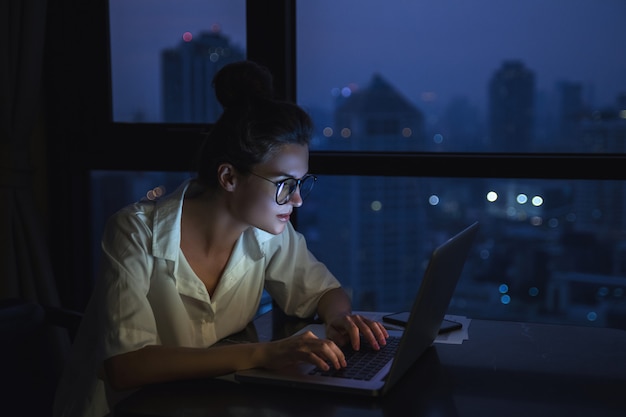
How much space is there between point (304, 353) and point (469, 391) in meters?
0.29

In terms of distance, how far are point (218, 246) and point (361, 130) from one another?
80cm

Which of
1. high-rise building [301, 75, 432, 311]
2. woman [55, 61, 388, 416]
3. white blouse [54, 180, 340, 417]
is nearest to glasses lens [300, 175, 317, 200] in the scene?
woman [55, 61, 388, 416]

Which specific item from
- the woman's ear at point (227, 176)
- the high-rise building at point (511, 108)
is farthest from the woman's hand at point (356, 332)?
the high-rise building at point (511, 108)

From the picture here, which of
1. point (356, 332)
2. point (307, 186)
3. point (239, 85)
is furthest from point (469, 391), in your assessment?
point (239, 85)

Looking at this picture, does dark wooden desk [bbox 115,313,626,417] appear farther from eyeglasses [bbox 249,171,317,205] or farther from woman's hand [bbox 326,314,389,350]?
eyeglasses [bbox 249,171,317,205]

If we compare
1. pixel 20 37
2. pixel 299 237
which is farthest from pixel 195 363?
pixel 20 37

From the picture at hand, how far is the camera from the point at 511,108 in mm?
2332

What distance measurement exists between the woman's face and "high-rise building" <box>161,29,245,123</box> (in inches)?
36.4

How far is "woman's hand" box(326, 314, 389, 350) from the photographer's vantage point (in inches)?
61.5

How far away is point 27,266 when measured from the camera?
2574 millimetres

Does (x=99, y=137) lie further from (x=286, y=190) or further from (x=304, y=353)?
(x=304, y=353)

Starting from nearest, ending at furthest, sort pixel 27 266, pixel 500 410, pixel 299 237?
pixel 500 410 < pixel 299 237 < pixel 27 266

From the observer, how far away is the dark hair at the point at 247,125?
5.71 ft

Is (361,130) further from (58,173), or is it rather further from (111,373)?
(111,373)
